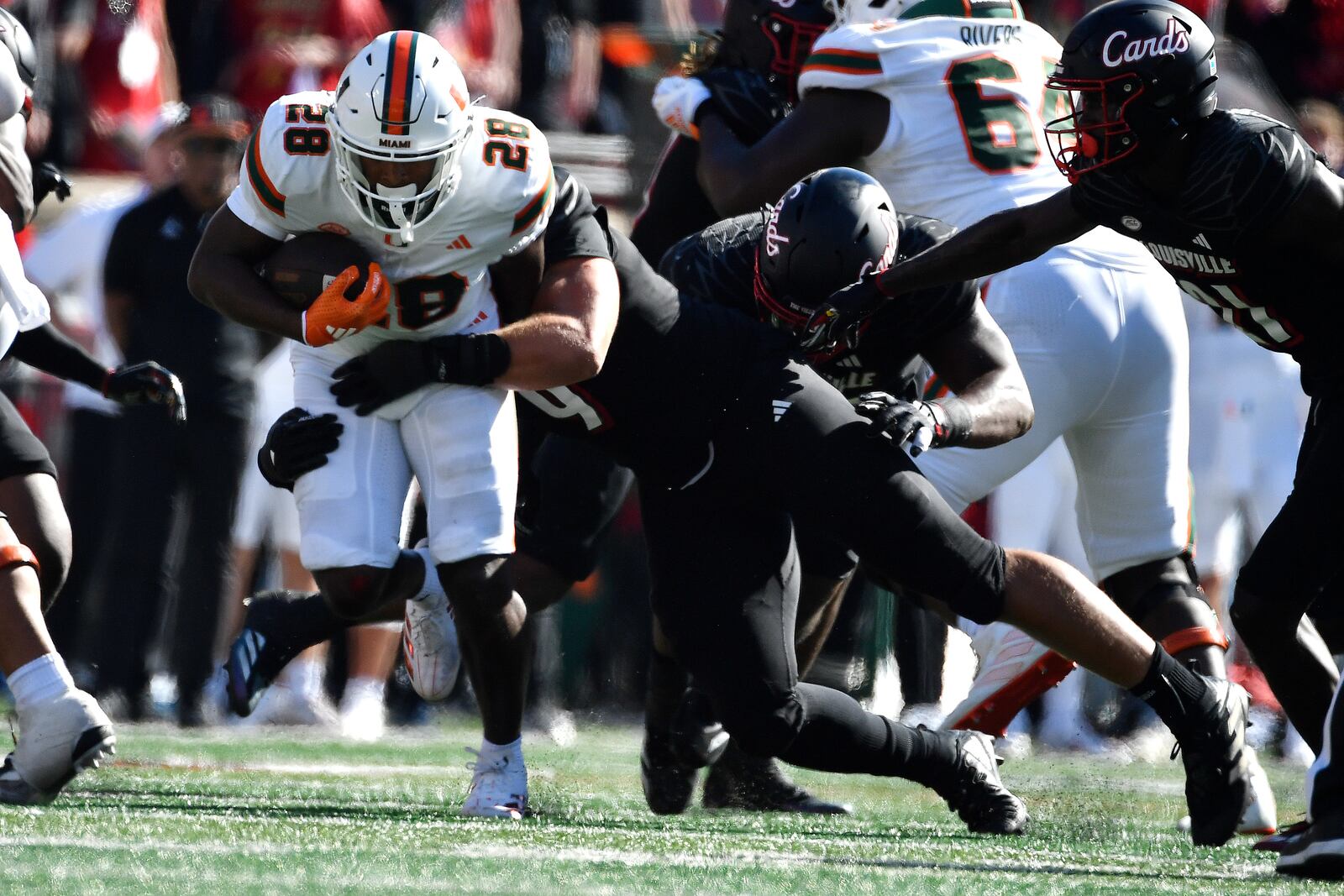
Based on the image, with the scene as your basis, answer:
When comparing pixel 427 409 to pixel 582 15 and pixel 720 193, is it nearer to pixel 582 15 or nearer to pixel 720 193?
pixel 720 193

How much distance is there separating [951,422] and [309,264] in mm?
1289

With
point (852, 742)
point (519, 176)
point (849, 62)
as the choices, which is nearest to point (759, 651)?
point (852, 742)

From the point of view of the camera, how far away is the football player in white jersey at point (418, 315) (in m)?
3.92

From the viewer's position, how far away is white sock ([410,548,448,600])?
425 centimetres

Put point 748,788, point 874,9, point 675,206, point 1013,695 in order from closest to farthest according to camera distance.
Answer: point 1013,695
point 748,788
point 874,9
point 675,206

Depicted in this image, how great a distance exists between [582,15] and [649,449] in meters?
5.15

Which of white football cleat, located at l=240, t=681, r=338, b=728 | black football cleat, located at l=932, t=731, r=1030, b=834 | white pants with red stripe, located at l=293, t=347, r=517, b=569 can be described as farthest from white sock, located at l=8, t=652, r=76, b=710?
white football cleat, located at l=240, t=681, r=338, b=728

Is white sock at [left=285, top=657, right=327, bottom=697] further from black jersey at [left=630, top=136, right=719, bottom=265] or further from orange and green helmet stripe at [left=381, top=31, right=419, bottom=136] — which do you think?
orange and green helmet stripe at [left=381, top=31, right=419, bottom=136]

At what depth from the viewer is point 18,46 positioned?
4.58 meters

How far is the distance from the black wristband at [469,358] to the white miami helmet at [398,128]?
230mm

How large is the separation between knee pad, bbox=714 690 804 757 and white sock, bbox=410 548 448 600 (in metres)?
0.75

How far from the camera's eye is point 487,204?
4.01 metres

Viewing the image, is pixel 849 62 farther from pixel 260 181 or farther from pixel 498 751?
pixel 498 751

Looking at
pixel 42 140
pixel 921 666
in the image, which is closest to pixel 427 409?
pixel 921 666
